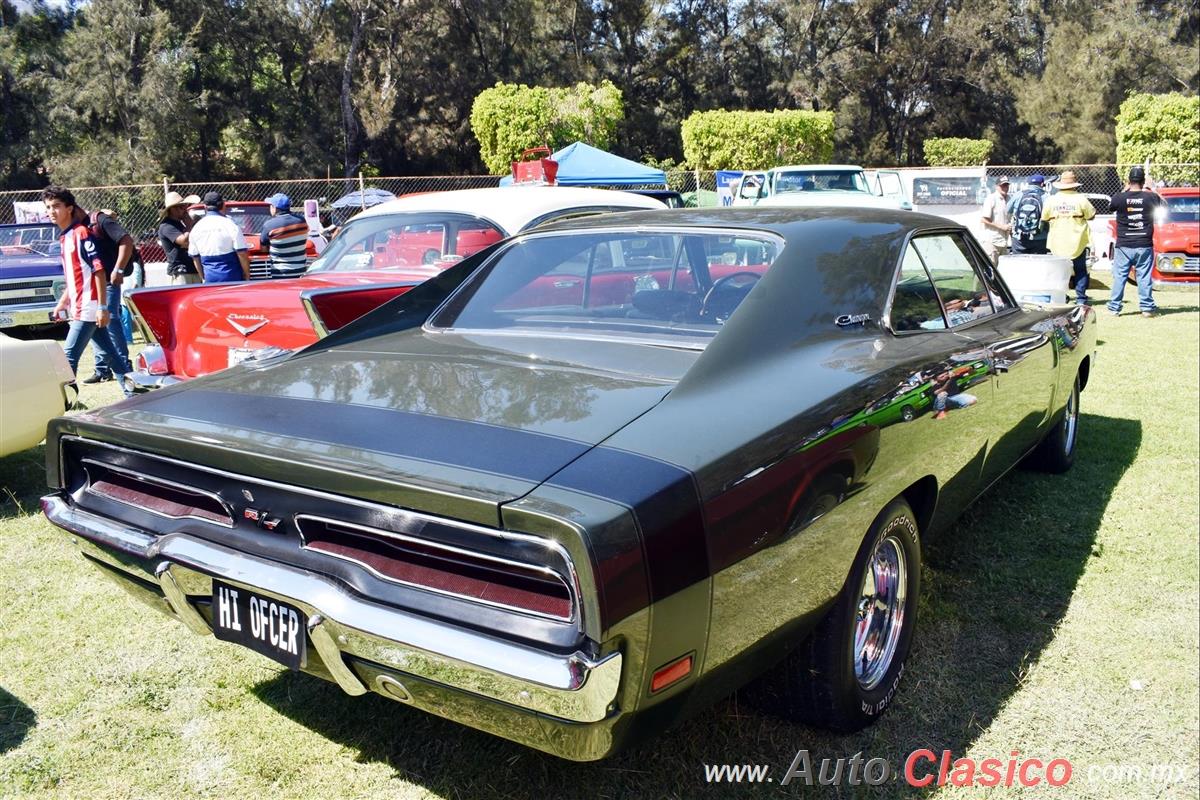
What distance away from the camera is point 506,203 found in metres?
6.05

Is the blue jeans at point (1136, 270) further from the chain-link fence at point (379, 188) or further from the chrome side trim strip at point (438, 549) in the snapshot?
the chrome side trim strip at point (438, 549)

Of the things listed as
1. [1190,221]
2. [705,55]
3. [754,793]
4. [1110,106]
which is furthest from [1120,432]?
[705,55]

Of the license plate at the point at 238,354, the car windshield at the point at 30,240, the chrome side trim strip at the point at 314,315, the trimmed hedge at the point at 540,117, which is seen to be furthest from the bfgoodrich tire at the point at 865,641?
the trimmed hedge at the point at 540,117

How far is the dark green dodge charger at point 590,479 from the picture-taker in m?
1.84

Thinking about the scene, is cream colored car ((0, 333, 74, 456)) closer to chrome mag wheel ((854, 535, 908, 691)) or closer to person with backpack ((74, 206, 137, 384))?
person with backpack ((74, 206, 137, 384))

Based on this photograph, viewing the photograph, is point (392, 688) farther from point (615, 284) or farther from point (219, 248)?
point (219, 248)

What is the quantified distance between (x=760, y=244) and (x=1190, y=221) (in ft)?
41.7

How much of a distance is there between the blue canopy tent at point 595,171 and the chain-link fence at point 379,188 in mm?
1132

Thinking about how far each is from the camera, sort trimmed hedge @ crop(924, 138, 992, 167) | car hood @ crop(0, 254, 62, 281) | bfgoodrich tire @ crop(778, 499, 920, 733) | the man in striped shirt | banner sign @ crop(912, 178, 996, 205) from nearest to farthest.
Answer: bfgoodrich tire @ crop(778, 499, 920, 733)
the man in striped shirt
car hood @ crop(0, 254, 62, 281)
banner sign @ crop(912, 178, 996, 205)
trimmed hedge @ crop(924, 138, 992, 167)

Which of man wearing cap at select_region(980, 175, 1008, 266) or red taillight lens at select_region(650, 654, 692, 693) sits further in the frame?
man wearing cap at select_region(980, 175, 1008, 266)

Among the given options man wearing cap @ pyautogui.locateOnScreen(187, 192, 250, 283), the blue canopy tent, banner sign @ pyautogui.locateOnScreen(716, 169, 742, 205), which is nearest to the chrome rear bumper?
man wearing cap @ pyautogui.locateOnScreen(187, 192, 250, 283)

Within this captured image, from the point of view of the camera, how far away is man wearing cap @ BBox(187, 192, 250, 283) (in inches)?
317

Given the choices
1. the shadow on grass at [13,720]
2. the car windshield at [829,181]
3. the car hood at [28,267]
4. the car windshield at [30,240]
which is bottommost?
the shadow on grass at [13,720]

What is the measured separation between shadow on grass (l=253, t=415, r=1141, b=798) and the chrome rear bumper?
62cm
